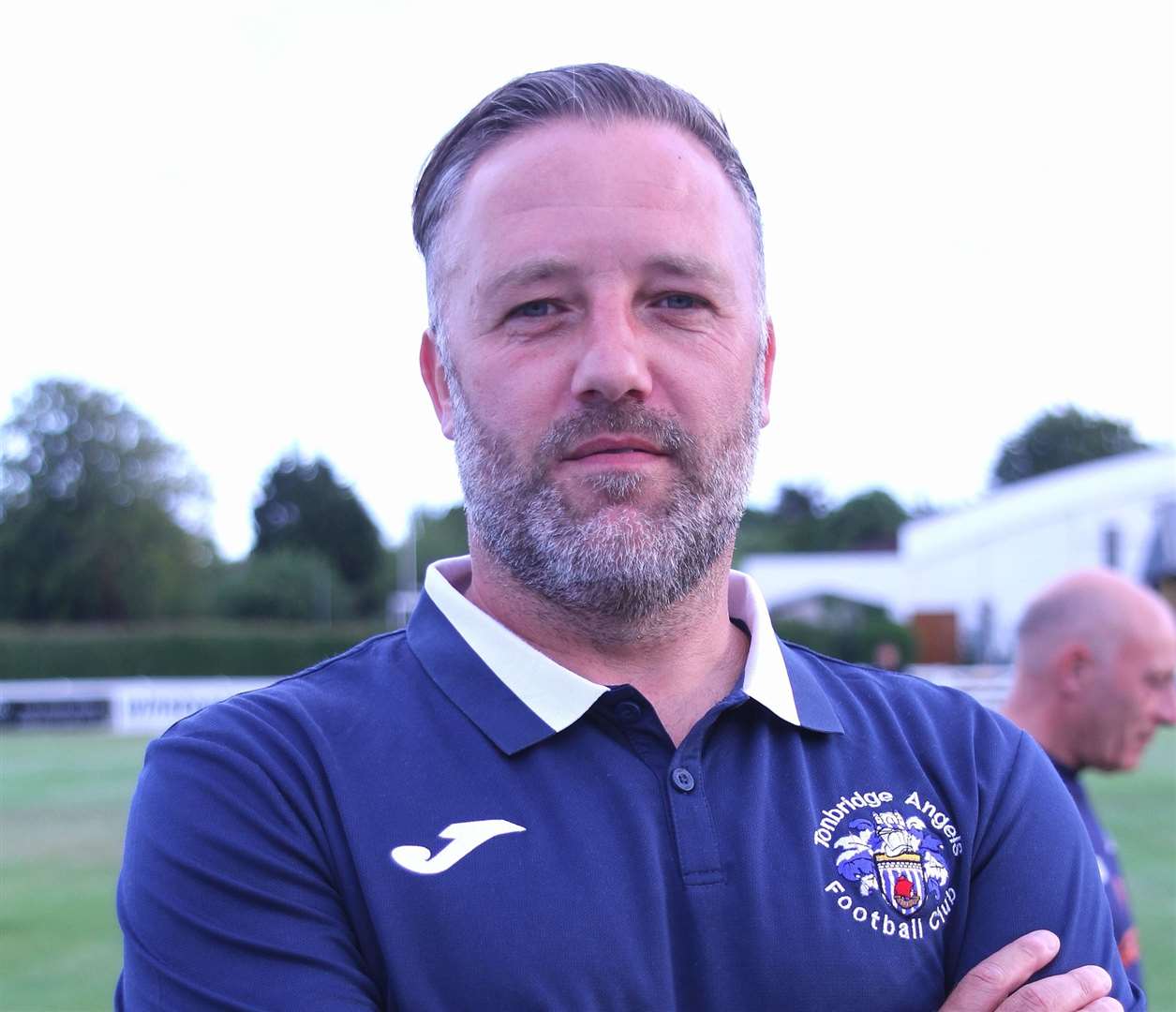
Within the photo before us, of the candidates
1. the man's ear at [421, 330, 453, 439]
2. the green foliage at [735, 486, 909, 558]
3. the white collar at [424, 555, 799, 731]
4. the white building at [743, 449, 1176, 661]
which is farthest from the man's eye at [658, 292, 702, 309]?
the green foliage at [735, 486, 909, 558]

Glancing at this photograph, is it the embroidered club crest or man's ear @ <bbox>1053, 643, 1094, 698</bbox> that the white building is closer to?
man's ear @ <bbox>1053, 643, 1094, 698</bbox>

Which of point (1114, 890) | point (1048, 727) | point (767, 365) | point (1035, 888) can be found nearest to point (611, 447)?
point (767, 365)

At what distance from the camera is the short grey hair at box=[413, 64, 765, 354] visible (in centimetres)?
226

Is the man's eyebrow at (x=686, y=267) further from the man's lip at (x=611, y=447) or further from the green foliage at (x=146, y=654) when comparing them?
the green foliage at (x=146, y=654)

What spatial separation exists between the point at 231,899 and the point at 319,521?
262ft

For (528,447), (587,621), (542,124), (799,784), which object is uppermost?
(542,124)

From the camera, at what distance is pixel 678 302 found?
2154 millimetres

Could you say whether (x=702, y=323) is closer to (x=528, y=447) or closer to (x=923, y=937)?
(x=528, y=447)

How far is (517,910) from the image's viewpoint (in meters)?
1.84

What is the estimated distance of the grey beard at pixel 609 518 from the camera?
6.83ft

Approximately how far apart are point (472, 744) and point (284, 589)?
A: 219 ft

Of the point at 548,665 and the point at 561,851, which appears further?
the point at 548,665

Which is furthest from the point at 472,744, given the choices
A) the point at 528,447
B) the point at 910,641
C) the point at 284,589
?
the point at 284,589

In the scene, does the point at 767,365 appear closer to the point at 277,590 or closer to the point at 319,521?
the point at 277,590
